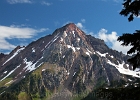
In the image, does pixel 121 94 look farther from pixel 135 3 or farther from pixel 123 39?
pixel 135 3

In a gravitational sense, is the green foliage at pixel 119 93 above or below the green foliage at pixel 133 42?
below

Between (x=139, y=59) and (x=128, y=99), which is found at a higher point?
(x=139, y=59)

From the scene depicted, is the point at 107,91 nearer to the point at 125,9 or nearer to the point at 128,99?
the point at 128,99

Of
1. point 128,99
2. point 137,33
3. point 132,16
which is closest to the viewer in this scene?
point 128,99

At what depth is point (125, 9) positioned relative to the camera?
18.1 metres

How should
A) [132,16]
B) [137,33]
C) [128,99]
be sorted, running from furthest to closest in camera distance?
[132,16]
[137,33]
[128,99]

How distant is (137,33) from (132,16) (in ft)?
5.83

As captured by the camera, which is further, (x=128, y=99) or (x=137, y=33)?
(x=137, y=33)

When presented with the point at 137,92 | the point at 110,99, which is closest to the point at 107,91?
the point at 110,99

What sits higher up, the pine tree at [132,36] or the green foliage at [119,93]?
the pine tree at [132,36]

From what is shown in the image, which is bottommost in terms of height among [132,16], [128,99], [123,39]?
[128,99]

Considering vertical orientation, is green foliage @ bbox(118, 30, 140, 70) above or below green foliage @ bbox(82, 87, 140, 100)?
above

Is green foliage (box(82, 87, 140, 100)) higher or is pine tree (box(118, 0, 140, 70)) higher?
pine tree (box(118, 0, 140, 70))

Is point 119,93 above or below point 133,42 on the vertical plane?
below
